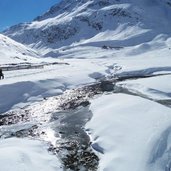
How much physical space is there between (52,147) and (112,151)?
402 cm

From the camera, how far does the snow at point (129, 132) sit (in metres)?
19.0

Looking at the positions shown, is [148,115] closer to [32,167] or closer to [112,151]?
[112,151]

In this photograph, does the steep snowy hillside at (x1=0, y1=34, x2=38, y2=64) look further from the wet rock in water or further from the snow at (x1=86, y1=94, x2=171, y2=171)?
the wet rock in water

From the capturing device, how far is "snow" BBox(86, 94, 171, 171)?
19.0m

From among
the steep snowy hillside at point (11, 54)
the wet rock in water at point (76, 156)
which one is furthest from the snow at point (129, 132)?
the steep snowy hillside at point (11, 54)

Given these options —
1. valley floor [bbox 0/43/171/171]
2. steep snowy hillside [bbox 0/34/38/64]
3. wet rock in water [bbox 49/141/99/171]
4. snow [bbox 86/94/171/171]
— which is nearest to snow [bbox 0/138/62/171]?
valley floor [bbox 0/43/171/171]

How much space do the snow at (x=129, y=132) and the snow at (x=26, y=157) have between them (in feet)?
9.09

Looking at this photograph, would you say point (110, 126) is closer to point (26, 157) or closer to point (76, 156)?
point (76, 156)

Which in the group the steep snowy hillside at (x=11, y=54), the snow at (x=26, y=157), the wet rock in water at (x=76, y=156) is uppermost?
the steep snowy hillside at (x=11, y=54)

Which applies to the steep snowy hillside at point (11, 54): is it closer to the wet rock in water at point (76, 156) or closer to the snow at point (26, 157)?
the snow at point (26, 157)

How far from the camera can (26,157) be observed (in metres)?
19.5

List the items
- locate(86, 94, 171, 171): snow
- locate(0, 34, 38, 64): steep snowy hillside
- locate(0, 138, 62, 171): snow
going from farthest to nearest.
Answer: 1. locate(0, 34, 38, 64): steep snowy hillside
2. locate(86, 94, 171, 171): snow
3. locate(0, 138, 62, 171): snow

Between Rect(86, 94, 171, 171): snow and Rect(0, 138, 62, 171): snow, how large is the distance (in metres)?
2.77

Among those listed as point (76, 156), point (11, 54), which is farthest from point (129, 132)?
point (11, 54)
